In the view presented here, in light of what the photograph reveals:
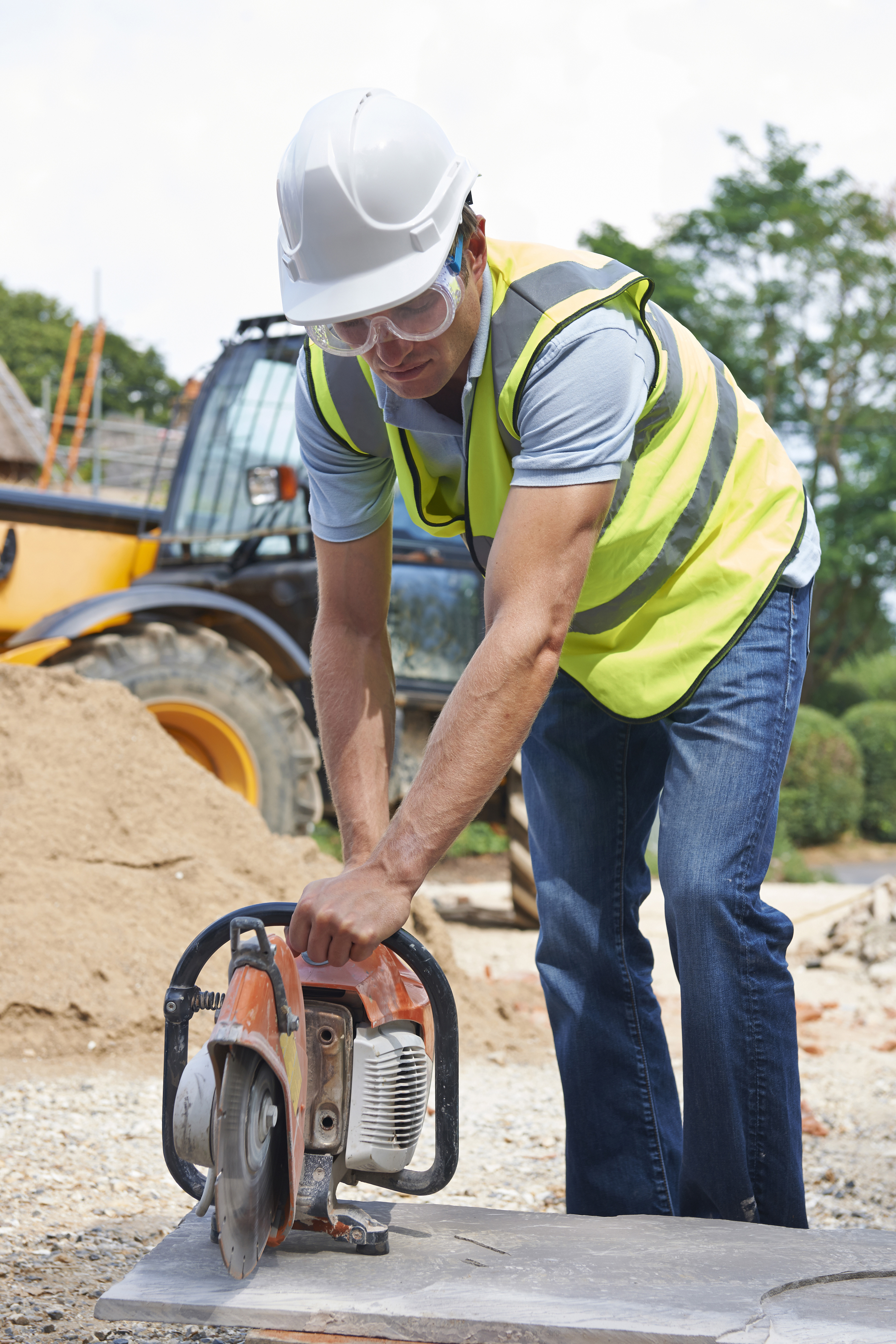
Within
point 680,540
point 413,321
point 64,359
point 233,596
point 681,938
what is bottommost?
point 681,938

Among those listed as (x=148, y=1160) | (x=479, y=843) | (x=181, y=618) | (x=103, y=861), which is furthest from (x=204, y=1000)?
(x=479, y=843)

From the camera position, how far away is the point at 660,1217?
2.07m

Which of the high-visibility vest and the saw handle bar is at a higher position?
the high-visibility vest

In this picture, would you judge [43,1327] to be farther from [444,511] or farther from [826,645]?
[826,645]

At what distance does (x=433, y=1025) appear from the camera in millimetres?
1993

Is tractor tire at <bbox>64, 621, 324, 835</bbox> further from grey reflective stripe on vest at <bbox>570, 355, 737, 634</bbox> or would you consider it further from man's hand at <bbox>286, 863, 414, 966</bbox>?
man's hand at <bbox>286, 863, 414, 966</bbox>

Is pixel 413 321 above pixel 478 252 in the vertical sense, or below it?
below

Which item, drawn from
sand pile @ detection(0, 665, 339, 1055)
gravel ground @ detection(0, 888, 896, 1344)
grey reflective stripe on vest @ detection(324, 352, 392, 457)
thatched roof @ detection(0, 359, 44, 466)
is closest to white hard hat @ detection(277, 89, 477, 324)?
grey reflective stripe on vest @ detection(324, 352, 392, 457)

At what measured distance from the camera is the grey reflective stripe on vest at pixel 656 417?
81.2 inches

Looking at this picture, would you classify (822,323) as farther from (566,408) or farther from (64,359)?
(64,359)

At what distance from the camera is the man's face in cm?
191

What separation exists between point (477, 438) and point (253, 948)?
0.85 meters

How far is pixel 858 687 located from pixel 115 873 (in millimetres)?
19351

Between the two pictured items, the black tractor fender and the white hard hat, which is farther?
the black tractor fender
